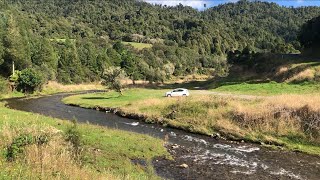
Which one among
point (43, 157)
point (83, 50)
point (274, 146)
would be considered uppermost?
point (83, 50)

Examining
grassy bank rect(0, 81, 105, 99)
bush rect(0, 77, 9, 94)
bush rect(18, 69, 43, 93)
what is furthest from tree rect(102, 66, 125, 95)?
grassy bank rect(0, 81, 105, 99)

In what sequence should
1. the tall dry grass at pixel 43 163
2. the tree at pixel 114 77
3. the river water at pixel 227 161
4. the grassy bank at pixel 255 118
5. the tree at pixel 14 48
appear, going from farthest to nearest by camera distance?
1. the tree at pixel 14 48
2. the tree at pixel 114 77
3. the grassy bank at pixel 255 118
4. the river water at pixel 227 161
5. the tall dry grass at pixel 43 163

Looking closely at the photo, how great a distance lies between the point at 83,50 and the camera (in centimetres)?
16450

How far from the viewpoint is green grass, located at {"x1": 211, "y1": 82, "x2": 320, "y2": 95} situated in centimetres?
5833

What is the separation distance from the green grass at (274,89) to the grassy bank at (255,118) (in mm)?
11853

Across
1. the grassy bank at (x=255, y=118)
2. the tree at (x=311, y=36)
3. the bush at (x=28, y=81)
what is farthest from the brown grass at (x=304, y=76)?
the bush at (x=28, y=81)

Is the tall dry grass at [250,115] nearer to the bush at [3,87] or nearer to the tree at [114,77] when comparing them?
the tree at [114,77]

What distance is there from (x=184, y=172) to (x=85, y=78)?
12620 cm

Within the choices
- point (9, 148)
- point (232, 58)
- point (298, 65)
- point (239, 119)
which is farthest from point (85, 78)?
point (9, 148)

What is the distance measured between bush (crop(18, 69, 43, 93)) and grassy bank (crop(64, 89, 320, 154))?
49.7m

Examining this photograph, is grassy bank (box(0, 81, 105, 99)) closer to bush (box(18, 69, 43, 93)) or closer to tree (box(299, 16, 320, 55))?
bush (box(18, 69, 43, 93))

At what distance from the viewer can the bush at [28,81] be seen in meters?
93.8

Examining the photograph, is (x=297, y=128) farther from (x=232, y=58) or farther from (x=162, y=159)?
(x=232, y=58)

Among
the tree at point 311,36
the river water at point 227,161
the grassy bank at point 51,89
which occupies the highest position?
the tree at point 311,36
